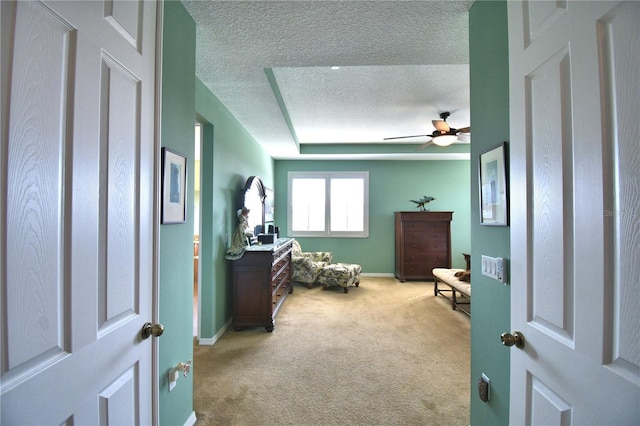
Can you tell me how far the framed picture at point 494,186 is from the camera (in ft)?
4.05

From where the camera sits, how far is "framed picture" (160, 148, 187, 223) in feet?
4.70

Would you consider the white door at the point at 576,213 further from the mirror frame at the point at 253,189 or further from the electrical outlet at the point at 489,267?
the mirror frame at the point at 253,189

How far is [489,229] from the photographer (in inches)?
54.2

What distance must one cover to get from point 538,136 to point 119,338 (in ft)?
4.67

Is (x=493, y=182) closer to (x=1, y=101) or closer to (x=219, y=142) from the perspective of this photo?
(x=1, y=101)

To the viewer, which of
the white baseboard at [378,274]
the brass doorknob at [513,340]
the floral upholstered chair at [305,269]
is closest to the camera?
the brass doorknob at [513,340]

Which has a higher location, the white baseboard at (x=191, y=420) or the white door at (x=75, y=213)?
the white door at (x=75, y=213)

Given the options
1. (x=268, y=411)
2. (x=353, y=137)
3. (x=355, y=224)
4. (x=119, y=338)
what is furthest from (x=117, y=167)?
(x=355, y=224)

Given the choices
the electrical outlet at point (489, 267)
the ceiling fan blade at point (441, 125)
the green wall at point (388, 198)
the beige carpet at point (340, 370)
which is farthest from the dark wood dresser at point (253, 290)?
the green wall at point (388, 198)

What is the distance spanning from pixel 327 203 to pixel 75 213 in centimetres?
532

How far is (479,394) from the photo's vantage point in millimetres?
1464

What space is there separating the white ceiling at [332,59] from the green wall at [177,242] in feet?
0.71

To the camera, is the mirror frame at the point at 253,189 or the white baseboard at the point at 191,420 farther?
the mirror frame at the point at 253,189

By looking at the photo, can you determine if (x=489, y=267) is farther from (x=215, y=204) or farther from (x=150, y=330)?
(x=215, y=204)
